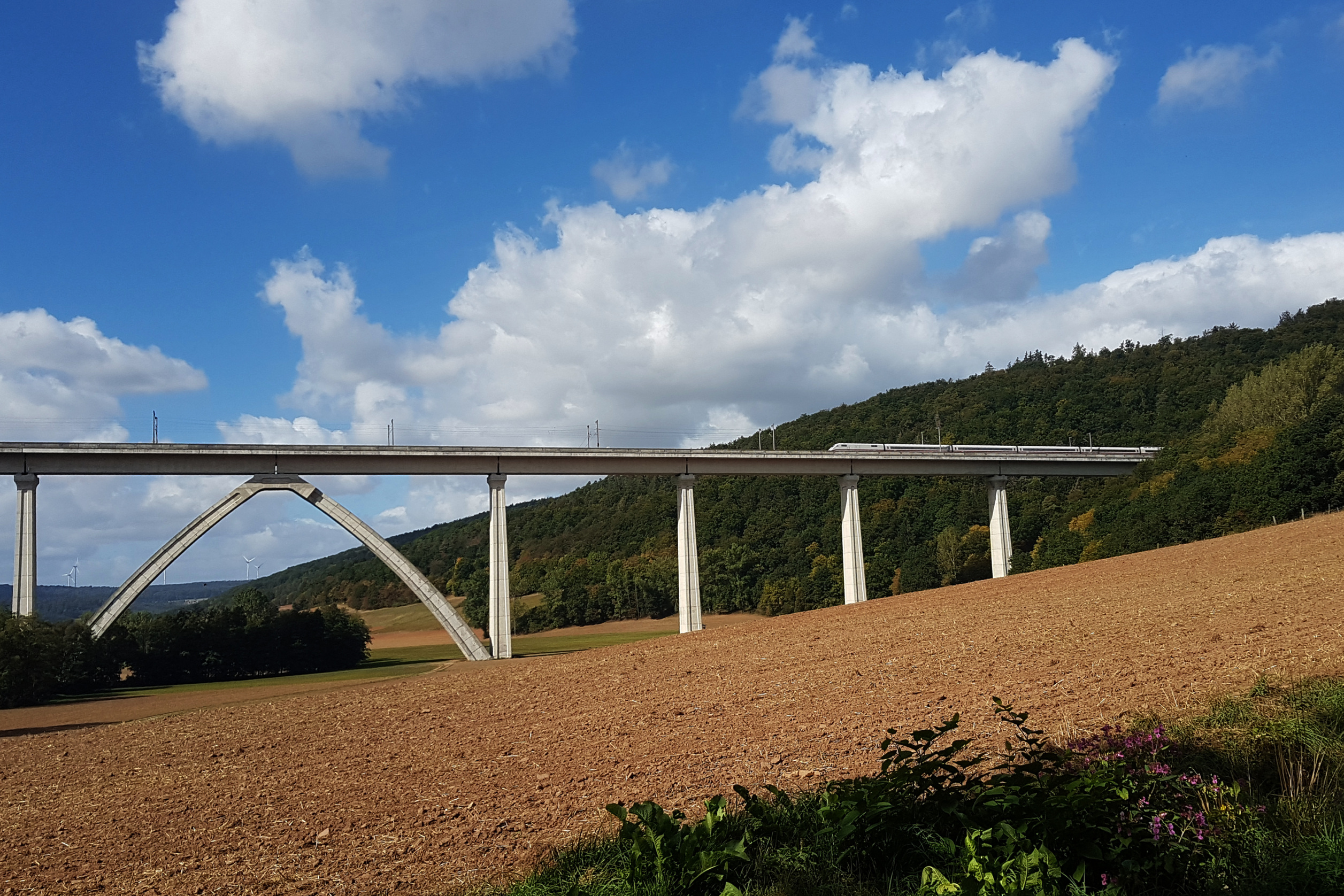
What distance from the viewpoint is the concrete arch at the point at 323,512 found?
151 ft

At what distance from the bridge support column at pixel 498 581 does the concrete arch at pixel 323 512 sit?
132cm

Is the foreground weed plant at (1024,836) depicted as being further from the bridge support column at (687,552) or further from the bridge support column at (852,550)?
the bridge support column at (852,550)

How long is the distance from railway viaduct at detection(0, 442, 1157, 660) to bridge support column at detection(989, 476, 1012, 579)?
3.71 meters

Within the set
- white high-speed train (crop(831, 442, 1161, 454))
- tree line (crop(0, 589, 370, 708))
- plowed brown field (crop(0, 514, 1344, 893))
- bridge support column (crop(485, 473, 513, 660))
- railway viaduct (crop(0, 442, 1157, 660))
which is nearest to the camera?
plowed brown field (crop(0, 514, 1344, 893))

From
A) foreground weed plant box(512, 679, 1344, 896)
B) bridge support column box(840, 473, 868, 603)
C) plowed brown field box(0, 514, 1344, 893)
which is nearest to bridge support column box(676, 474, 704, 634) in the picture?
bridge support column box(840, 473, 868, 603)

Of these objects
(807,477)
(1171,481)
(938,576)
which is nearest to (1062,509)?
(938,576)

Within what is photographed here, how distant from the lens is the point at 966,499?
9112cm

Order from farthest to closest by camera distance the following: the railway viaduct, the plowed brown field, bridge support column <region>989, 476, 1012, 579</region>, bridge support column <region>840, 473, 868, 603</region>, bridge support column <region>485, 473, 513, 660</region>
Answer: bridge support column <region>989, 476, 1012, 579</region> < bridge support column <region>840, 473, 868, 603</region> < bridge support column <region>485, 473, 513, 660</region> < the railway viaduct < the plowed brown field

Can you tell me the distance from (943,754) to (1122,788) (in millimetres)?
1054

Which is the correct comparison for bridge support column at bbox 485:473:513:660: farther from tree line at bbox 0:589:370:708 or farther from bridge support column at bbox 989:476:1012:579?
bridge support column at bbox 989:476:1012:579

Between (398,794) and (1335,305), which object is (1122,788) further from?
(1335,305)

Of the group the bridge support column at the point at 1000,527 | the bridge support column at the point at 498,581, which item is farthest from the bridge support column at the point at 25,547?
the bridge support column at the point at 1000,527

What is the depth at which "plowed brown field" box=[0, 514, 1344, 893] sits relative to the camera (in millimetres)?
9258

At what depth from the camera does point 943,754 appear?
5.93 m
